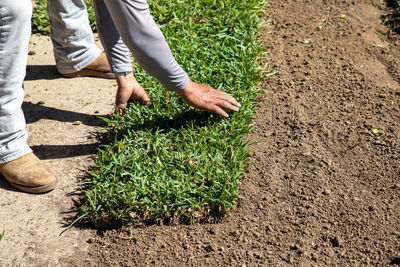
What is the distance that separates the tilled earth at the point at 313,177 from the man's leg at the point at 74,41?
145 centimetres

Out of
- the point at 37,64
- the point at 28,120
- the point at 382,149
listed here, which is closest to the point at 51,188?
the point at 28,120

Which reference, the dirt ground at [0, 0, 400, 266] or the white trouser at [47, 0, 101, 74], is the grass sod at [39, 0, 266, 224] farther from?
the white trouser at [47, 0, 101, 74]

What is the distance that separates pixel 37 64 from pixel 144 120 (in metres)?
1.41

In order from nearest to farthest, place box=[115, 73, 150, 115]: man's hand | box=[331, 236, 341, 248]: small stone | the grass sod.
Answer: box=[331, 236, 341, 248]: small stone, the grass sod, box=[115, 73, 150, 115]: man's hand

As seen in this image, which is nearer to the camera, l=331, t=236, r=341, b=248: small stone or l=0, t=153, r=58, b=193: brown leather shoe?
l=331, t=236, r=341, b=248: small stone

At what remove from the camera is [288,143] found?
315 centimetres

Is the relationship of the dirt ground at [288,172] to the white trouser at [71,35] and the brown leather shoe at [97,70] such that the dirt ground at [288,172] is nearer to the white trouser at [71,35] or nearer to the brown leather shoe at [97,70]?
the brown leather shoe at [97,70]

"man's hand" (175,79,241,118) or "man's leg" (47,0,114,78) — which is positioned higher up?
"man's hand" (175,79,241,118)

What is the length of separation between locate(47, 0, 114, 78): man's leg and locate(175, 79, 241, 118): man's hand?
47.4 inches

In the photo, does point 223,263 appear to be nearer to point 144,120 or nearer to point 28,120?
point 144,120

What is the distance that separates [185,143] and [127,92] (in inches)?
24.1

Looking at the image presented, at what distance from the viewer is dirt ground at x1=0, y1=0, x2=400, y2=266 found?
8.48 feet

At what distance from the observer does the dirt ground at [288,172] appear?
2.59 metres

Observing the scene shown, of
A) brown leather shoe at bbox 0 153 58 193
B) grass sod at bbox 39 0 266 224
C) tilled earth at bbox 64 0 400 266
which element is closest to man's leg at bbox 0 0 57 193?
brown leather shoe at bbox 0 153 58 193
